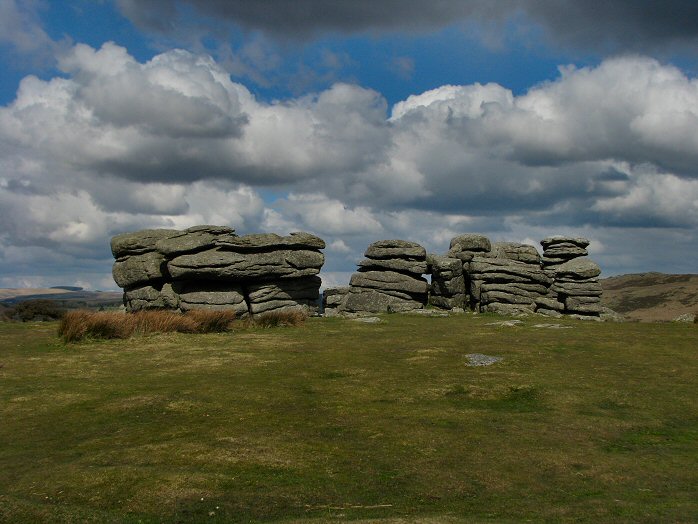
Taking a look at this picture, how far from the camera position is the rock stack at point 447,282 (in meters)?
52.4

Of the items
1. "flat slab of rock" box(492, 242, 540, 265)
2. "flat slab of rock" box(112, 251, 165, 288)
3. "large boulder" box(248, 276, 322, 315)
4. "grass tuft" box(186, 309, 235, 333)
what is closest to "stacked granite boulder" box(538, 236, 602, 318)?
"flat slab of rock" box(492, 242, 540, 265)

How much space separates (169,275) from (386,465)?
123 ft

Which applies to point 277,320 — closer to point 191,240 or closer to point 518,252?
point 191,240

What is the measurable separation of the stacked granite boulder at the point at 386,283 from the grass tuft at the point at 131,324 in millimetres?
17092

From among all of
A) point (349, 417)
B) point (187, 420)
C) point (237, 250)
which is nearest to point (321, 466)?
point (349, 417)

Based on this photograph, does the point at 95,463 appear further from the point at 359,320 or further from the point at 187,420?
the point at 359,320

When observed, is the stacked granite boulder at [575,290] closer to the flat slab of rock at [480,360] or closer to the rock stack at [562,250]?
the rock stack at [562,250]

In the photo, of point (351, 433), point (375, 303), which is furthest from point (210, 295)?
point (351, 433)

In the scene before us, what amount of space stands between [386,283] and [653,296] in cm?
11283

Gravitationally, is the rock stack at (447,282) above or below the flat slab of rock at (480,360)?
above

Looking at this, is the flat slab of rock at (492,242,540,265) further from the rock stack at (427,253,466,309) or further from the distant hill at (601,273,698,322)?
the distant hill at (601,273,698,322)

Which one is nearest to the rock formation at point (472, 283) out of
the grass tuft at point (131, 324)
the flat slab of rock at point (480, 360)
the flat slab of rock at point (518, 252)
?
the flat slab of rock at point (518, 252)

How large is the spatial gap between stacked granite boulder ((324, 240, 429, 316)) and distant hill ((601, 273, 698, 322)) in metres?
66.9

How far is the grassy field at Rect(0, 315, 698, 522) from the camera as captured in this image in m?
10.3
